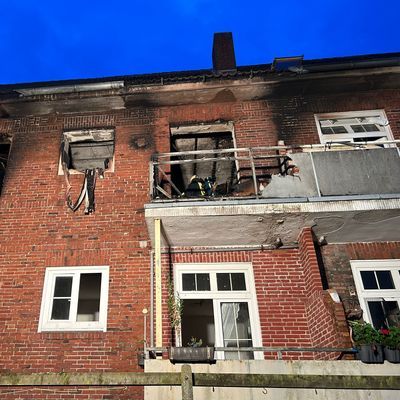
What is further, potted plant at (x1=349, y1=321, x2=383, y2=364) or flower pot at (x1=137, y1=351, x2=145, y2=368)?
flower pot at (x1=137, y1=351, x2=145, y2=368)

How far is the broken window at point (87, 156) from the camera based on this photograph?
8.79 m

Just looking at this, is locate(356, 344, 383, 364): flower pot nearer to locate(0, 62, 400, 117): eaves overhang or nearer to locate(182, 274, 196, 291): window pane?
locate(182, 274, 196, 291): window pane

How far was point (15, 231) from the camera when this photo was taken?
840cm

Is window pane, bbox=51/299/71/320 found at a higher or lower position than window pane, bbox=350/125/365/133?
lower

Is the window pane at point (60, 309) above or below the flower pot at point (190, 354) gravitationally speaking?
above

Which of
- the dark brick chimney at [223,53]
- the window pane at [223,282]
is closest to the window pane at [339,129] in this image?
the dark brick chimney at [223,53]

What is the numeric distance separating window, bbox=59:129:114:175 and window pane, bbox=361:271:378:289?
650cm

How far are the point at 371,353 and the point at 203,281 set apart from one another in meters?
3.56

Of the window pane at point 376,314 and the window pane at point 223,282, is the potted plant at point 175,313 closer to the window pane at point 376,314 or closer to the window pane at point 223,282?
the window pane at point 223,282

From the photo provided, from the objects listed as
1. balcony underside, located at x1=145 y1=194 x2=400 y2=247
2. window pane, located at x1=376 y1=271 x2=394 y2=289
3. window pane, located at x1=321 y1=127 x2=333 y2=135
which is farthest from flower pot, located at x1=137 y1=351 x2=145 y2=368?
window pane, located at x1=321 y1=127 x2=333 y2=135

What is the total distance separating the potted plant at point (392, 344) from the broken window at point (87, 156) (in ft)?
21.5

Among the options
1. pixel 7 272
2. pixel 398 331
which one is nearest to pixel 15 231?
pixel 7 272

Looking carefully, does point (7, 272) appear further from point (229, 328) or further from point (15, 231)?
point (229, 328)

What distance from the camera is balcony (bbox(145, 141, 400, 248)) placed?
7.08 meters
